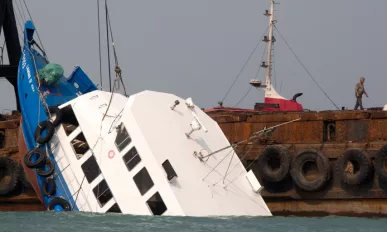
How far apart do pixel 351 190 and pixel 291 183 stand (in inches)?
58.5

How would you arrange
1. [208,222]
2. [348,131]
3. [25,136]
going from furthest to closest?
[348,131], [25,136], [208,222]

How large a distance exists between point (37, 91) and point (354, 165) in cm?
723

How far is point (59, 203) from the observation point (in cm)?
1994

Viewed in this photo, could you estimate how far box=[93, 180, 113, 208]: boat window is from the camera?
19.3 m

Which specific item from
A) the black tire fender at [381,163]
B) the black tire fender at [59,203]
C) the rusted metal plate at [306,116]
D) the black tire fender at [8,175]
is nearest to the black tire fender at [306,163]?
the black tire fender at [381,163]

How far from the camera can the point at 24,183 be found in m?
23.7

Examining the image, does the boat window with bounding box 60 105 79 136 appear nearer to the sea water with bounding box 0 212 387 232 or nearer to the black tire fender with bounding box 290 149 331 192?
the sea water with bounding box 0 212 387 232

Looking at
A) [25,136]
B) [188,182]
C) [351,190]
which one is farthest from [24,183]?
[351,190]

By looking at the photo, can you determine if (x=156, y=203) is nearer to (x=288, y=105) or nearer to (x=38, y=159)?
(x=38, y=159)

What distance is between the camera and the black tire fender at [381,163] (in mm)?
21422

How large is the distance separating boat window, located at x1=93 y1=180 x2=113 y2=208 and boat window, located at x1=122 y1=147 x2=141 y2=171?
0.62 m

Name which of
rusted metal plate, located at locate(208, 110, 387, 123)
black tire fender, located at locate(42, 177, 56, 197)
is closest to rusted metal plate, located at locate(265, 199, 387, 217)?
rusted metal plate, located at locate(208, 110, 387, 123)

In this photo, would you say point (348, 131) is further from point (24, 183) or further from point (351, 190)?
point (24, 183)

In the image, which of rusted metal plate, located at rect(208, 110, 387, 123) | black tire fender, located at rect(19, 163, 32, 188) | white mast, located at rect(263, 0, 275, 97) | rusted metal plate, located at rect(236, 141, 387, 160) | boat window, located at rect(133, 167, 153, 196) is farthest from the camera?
white mast, located at rect(263, 0, 275, 97)
